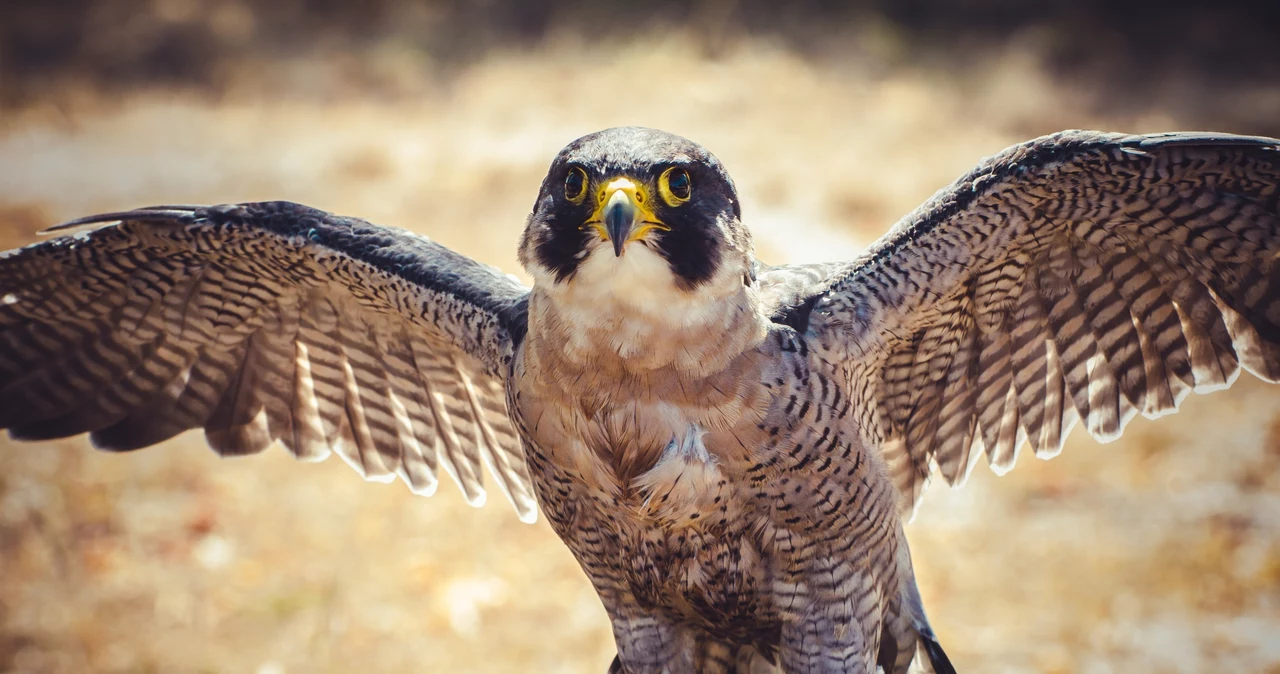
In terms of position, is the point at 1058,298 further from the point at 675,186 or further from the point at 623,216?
the point at 623,216

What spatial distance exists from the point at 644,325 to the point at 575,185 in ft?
1.38

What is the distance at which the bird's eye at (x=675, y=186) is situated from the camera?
283 centimetres

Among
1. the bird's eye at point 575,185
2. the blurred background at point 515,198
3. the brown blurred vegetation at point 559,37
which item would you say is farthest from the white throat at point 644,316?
the brown blurred vegetation at point 559,37

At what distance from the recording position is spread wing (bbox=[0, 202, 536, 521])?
159 inches

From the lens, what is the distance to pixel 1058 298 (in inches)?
145

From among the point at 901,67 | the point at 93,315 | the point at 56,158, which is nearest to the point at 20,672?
the point at 93,315

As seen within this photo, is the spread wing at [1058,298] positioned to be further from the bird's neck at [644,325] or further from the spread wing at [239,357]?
the spread wing at [239,357]

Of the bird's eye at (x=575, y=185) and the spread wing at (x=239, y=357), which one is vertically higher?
the bird's eye at (x=575, y=185)

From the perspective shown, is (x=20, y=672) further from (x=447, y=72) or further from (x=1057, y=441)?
(x=447, y=72)

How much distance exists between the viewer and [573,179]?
285 centimetres

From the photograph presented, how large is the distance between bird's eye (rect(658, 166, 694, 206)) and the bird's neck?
0.72ft

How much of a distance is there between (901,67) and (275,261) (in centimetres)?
1547

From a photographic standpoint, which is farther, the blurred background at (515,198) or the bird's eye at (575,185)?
the blurred background at (515,198)

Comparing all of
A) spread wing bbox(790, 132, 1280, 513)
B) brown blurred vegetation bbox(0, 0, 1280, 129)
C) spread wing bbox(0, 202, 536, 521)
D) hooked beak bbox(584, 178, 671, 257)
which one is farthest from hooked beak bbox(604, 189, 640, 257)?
brown blurred vegetation bbox(0, 0, 1280, 129)
